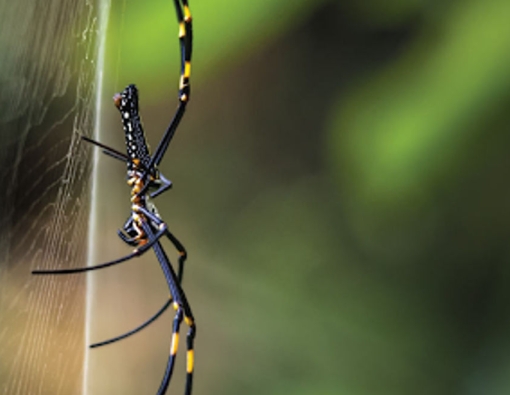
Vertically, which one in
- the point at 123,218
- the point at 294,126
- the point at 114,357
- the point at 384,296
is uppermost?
the point at 294,126

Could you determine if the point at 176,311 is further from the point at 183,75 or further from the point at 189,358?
the point at 183,75

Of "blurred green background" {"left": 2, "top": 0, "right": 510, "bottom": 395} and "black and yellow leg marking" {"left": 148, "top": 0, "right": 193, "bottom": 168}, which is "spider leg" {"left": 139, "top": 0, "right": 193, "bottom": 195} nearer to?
"black and yellow leg marking" {"left": 148, "top": 0, "right": 193, "bottom": 168}

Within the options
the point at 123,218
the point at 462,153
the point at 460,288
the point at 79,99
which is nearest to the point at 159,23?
the point at 79,99

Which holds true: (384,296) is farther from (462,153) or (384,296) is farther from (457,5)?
(457,5)

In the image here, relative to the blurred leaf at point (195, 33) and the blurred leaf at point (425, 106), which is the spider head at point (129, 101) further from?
the blurred leaf at point (425, 106)

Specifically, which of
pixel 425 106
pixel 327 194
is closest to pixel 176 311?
pixel 327 194

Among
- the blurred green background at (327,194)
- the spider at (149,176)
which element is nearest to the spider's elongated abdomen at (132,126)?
the spider at (149,176)
